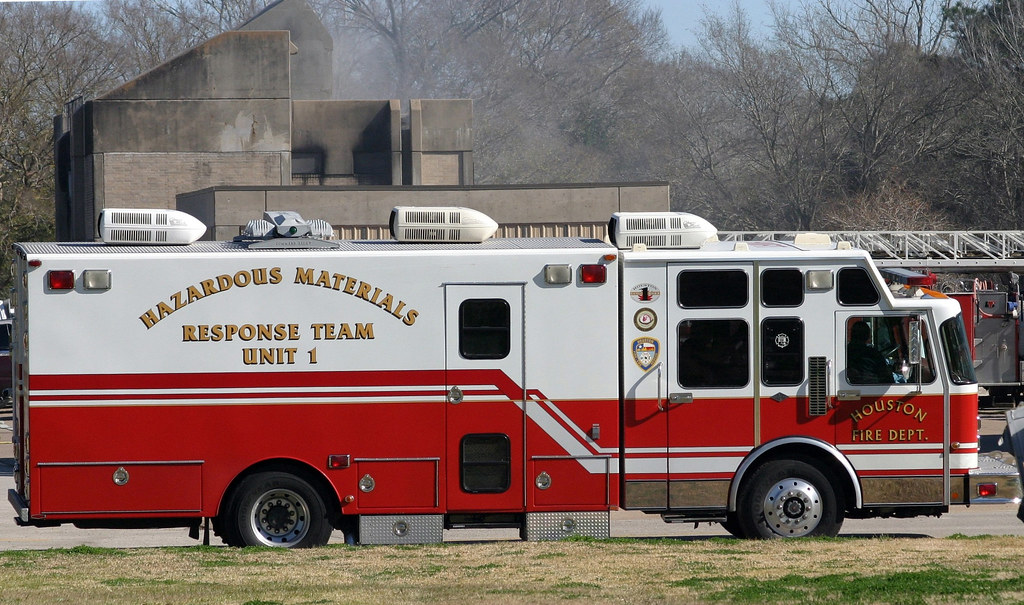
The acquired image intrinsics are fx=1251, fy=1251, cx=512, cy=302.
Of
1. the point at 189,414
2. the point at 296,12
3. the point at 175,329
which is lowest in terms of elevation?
the point at 189,414

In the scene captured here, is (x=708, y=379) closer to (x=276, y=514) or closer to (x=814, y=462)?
(x=814, y=462)

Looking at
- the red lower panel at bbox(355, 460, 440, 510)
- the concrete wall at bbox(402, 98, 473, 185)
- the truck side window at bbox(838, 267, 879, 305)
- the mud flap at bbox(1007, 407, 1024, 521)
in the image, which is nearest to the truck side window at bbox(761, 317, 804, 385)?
the truck side window at bbox(838, 267, 879, 305)

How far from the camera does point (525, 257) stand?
10.6m

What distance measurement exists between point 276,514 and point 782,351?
454 cm

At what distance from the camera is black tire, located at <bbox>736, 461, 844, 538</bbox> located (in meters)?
10.8

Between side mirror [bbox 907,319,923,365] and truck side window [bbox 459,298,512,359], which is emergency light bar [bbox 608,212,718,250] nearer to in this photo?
truck side window [bbox 459,298,512,359]

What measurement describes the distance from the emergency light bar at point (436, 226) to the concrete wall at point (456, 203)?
23008mm

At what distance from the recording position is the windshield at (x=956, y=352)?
10742mm

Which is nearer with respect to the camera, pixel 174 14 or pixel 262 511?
pixel 262 511

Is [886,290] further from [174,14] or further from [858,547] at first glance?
[174,14]

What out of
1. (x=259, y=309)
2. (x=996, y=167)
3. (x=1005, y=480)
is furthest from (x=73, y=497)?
(x=996, y=167)

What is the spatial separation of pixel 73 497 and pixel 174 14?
81.4m

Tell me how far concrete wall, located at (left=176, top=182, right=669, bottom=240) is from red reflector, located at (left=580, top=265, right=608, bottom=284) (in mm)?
23235

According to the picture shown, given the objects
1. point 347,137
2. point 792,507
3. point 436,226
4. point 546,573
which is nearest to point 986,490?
point 792,507
